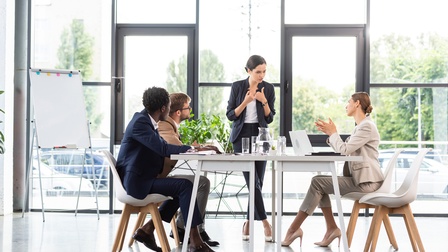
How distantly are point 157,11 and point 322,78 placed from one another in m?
1.98

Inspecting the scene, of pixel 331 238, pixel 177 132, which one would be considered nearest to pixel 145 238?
pixel 177 132

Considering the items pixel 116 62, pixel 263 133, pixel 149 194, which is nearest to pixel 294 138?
pixel 263 133

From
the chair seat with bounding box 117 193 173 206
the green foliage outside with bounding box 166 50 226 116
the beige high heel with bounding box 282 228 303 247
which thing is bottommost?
the beige high heel with bounding box 282 228 303 247

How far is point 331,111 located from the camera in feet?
25.7

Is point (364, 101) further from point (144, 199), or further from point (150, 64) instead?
point (150, 64)

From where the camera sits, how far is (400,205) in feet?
16.0

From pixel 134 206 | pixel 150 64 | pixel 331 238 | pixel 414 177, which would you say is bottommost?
pixel 331 238

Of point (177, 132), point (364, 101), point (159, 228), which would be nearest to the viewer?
point (159, 228)

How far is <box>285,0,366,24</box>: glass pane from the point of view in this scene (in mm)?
7809

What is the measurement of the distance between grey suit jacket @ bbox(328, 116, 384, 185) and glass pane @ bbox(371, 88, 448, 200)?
270cm

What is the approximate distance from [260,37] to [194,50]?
75 cm

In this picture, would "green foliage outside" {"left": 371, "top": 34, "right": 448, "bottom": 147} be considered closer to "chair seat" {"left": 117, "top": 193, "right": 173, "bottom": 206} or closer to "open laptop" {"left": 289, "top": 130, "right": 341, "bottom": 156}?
"open laptop" {"left": 289, "top": 130, "right": 341, "bottom": 156}

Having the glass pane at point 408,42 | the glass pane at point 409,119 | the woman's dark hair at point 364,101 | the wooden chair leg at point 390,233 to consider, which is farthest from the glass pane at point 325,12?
the wooden chair leg at point 390,233

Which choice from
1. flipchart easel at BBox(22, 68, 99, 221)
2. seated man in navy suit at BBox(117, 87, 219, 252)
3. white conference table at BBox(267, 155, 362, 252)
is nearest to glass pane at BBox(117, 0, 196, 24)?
flipchart easel at BBox(22, 68, 99, 221)
